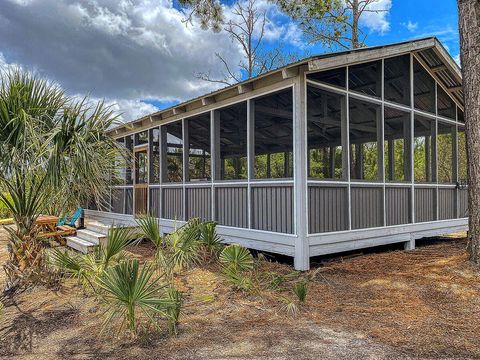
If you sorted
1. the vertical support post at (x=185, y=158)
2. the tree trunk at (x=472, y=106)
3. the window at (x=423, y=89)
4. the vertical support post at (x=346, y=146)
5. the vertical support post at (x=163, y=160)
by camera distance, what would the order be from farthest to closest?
the vertical support post at (x=163, y=160) < the vertical support post at (x=185, y=158) < the window at (x=423, y=89) < the vertical support post at (x=346, y=146) < the tree trunk at (x=472, y=106)

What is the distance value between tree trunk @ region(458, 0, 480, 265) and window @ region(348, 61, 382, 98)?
62.6 inches

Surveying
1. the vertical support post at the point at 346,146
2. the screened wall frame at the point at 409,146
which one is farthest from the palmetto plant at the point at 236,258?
Result: the vertical support post at the point at 346,146

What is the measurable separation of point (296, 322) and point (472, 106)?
440 centimetres

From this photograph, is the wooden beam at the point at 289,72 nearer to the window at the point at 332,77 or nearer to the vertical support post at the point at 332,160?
the window at the point at 332,77

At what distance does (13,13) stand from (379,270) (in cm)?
1127

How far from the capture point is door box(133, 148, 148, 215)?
9.82 metres

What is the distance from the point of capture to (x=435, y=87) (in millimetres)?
8523

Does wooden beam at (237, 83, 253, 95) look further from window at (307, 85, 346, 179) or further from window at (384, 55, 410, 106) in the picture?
window at (384, 55, 410, 106)

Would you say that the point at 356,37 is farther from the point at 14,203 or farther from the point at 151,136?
the point at 14,203

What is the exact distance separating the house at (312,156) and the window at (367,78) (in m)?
0.02

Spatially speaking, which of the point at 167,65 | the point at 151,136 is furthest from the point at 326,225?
the point at 167,65

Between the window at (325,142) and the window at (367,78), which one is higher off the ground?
the window at (367,78)

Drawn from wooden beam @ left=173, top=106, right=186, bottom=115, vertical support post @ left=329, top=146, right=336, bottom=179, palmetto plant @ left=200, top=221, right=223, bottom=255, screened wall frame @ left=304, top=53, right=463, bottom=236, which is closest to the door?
wooden beam @ left=173, top=106, right=186, bottom=115

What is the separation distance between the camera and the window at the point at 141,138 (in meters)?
10.0
